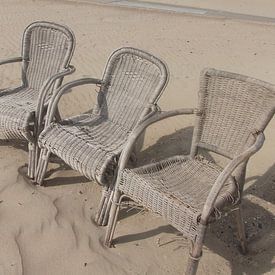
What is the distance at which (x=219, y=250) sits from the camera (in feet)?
12.2

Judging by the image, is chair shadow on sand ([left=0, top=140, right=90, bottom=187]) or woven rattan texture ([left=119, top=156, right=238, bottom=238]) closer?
woven rattan texture ([left=119, top=156, right=238, bottom=238])

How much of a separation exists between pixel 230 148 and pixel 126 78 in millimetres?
1309

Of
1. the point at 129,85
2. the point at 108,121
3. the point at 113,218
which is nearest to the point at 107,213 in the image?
the point at 113,218

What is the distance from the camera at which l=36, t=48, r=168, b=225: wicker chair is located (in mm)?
3684

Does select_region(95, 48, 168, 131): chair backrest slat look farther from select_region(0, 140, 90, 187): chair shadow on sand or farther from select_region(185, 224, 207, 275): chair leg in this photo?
select_region(185, 224, 207, 275): chair leg

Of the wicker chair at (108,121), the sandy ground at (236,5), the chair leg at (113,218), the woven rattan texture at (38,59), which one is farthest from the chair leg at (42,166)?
the sandy ground at (236,5)

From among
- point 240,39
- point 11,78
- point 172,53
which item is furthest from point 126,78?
point 240,39

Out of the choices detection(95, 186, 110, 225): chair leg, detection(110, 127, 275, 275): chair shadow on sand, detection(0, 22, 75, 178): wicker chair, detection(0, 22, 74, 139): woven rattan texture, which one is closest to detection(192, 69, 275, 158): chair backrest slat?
detection(110, 127, 275, 275): chair shadow on sand

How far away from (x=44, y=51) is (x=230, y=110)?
92.0 inches

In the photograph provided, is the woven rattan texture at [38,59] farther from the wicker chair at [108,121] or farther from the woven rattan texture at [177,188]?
the woven rattan texture at [177,188]

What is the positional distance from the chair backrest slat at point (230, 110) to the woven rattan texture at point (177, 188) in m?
0.22

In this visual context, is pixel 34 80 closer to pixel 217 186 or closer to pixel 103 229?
pixel 103 229

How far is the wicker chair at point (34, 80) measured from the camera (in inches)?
166

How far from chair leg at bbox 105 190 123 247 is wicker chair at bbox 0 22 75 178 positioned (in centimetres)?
115
